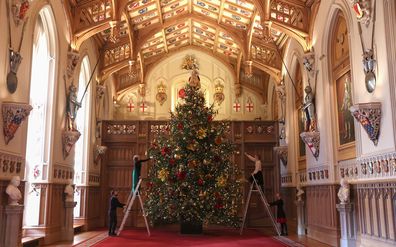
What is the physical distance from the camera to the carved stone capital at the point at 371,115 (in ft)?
Answer: 25.1

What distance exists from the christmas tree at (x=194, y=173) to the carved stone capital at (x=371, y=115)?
4.92 metres

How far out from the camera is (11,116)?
25.5ft

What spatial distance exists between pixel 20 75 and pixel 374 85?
23.9 ft

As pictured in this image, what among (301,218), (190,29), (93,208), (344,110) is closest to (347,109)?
(344,110)

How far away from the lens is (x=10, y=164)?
→ 8.03m

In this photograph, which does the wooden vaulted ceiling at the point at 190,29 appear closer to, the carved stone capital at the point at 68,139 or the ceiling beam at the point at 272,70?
the ceiling beam at the point at 272,70

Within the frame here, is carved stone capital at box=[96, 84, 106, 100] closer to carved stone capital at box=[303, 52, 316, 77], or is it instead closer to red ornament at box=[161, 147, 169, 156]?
red ornament at box=[161, 147, 169, 156]

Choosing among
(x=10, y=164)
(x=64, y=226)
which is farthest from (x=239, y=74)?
(x=10, y=164)

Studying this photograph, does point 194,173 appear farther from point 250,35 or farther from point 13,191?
point 250,35

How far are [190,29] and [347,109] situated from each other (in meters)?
10.3

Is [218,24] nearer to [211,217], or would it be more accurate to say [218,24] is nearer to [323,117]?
[323,117]

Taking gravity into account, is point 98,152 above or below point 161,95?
below

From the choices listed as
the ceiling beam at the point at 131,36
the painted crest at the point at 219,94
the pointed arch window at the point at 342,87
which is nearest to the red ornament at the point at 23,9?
the ceiling beam at the point at 131,36

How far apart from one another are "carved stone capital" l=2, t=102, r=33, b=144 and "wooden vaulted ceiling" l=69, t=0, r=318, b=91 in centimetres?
469
